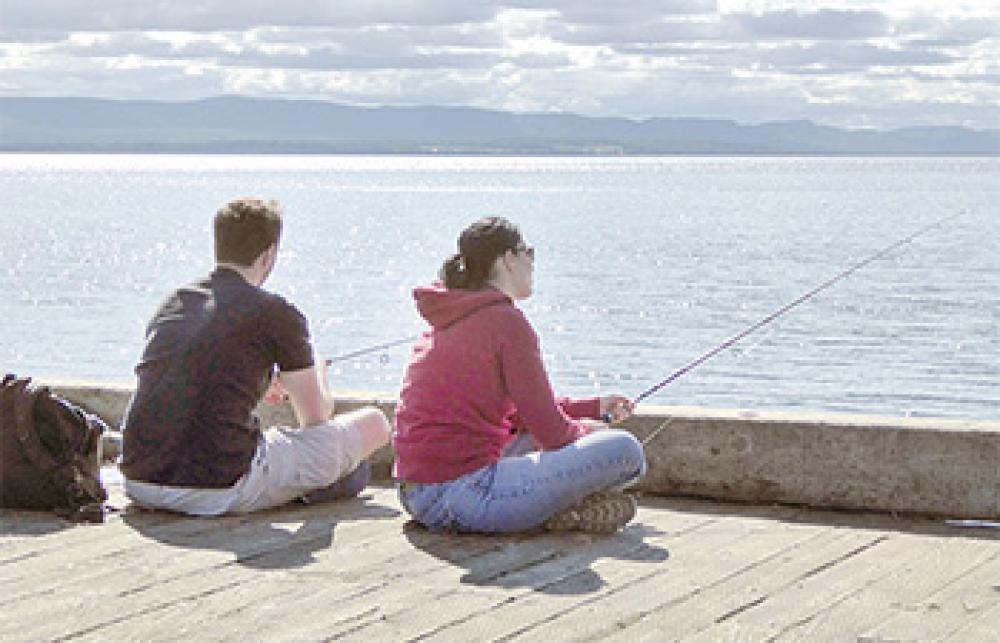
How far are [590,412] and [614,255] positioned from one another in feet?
171

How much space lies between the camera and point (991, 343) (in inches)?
1196

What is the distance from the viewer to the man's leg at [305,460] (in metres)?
5.85

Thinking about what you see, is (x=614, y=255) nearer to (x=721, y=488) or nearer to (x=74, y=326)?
(x=74, y=326)

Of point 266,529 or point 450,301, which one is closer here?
point 450,301

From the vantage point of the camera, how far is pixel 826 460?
6.01 metres

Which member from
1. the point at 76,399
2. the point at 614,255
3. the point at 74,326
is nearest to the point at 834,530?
the point at 76,399

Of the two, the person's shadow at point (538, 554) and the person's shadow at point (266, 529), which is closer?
the person's shadow at point (538, 554)

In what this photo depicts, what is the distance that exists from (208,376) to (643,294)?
37.1 metres

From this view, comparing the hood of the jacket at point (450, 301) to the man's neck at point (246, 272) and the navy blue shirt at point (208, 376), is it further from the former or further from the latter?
the man's neck at point (246, 272)

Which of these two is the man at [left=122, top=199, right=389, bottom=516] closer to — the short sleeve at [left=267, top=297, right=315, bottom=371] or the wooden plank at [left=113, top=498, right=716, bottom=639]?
the short sleeve at [left=267, top=297, right=315, bottom=371]

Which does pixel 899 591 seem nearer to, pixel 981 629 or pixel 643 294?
pixel 981 629

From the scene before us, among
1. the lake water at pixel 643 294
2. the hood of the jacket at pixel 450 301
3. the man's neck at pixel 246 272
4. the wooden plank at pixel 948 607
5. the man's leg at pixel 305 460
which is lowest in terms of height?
Answer: the lake water at pixel 643 294

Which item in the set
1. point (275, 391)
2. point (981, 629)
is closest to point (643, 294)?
point (275, 391)

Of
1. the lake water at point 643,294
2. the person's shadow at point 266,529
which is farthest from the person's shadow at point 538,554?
the lake water at point 643,294
